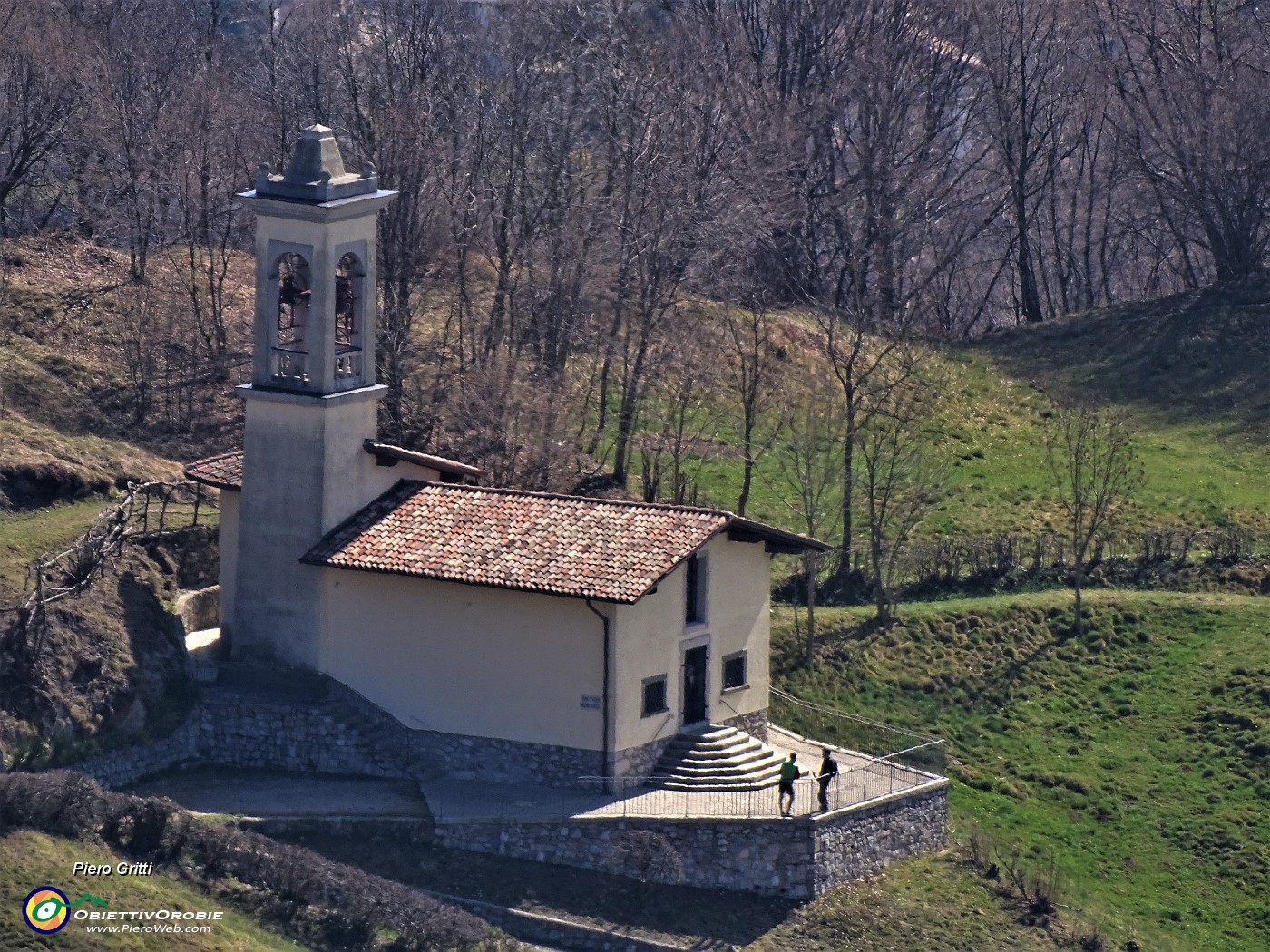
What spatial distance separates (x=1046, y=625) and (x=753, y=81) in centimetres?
2184

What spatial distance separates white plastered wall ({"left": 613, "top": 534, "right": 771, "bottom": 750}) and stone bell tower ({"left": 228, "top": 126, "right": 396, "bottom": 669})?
17.0 ft

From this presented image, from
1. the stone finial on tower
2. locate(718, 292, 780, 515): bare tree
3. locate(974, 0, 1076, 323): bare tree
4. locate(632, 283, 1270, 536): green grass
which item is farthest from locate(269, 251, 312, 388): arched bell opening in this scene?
locate(974, 0, 1076, 323): bare tree

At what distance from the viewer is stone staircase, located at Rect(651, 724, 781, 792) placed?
43906 millimetres

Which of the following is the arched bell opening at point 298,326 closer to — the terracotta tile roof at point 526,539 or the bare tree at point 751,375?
the terracotta tile roof at point 526,539

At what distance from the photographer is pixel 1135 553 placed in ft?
186

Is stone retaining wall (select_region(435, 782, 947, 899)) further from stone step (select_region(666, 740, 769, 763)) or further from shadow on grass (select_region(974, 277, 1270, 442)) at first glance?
shadow on grass (select_region(974, 277, 1270, 442))

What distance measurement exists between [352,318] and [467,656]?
19.1ft

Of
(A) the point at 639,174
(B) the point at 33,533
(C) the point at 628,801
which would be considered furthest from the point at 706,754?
(A) the point at 639,174

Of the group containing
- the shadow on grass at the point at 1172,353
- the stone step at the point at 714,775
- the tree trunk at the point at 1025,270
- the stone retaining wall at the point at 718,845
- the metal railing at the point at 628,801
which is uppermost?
the tree trunk at the point at 1025,270

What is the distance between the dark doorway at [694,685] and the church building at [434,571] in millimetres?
32

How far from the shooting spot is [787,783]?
43.0 meters

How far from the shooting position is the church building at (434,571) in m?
43.5

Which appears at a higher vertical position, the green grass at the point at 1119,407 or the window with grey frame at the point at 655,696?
the green grass at the point at 1119,407

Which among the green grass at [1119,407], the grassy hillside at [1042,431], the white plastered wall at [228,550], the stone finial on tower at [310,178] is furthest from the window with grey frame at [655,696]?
the grassy hillside at [1042,431]
